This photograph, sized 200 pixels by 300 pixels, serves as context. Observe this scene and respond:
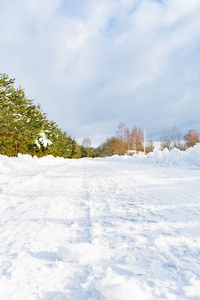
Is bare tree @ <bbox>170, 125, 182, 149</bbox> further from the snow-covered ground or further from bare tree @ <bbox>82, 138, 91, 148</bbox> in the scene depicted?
bare tree @ <bbox>82, 138, 91, 148</bbox>

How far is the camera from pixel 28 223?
2477 millimetres

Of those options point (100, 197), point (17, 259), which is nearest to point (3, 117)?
point (100, 197)

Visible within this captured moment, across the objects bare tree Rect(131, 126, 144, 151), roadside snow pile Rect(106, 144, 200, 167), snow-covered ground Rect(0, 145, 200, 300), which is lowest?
snow-covered ground Rect(0, 145, 200, 300)

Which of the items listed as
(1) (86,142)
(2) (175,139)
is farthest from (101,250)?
(1) (86,142)

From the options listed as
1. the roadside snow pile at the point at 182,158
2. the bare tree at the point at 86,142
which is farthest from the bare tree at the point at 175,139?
the bare tree at the point at 86,142

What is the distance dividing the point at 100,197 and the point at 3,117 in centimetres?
1668

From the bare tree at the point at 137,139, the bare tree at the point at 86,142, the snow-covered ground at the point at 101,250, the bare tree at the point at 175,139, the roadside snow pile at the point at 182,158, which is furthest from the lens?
the bare tree at the point at 86,142

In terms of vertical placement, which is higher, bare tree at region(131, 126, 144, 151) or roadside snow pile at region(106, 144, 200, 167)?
bare tree at region(131, 126, 144, 151)

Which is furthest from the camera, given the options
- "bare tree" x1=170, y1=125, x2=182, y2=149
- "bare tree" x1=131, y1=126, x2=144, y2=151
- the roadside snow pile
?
"bare tree" x1=131, y1=126, x2=144, y2=151

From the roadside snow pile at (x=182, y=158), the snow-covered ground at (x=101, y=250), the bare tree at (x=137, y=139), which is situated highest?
the bare tree at (x=137, y=139)

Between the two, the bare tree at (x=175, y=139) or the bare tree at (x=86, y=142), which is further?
the bare tree at (x=86, y=142)

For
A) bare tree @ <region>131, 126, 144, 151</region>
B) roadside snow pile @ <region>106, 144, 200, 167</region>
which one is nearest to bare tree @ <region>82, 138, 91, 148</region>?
bare tree @ <region>131, 126, 144, 151</region>

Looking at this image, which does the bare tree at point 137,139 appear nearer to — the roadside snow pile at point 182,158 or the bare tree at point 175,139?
the bare tree at point 175,139

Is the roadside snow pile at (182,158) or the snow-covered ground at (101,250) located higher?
the roadside snow pile at (182,158)
